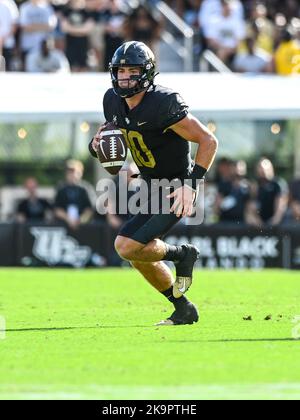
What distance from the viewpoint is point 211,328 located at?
29.5 ft

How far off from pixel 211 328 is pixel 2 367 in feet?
7.81

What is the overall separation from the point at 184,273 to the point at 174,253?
0.70 feet

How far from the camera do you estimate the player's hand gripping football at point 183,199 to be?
8.77m

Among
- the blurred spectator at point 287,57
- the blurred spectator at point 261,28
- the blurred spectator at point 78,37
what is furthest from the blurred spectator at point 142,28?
the blurred spectator at point 287,57

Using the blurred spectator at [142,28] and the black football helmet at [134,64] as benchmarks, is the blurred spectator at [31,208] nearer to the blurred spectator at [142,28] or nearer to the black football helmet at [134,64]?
the blurred spectator at [142,28]

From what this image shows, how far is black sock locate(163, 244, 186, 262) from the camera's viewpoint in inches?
353

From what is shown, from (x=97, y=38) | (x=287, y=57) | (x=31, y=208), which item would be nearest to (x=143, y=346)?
(x=31, y=208)

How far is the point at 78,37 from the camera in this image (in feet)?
64.3

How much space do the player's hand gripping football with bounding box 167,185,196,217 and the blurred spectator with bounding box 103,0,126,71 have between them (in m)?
10.8

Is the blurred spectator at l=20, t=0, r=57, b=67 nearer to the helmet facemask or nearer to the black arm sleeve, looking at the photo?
the helmet facemask

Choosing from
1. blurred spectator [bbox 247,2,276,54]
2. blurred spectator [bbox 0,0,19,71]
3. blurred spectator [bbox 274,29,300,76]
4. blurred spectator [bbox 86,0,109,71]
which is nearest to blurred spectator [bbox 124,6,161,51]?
blurred spectator [bbox 86,0,109,71]

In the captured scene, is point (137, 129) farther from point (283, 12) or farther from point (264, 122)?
point (283, 12)

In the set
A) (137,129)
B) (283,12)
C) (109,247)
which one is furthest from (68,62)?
(137,129)

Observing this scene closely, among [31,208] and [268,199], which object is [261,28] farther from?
[31,208]
